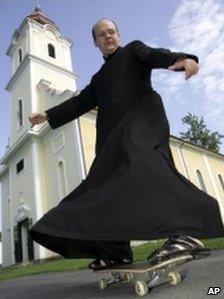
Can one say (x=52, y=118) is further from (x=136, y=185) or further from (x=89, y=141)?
(x=89, y=141)

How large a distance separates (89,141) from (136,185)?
17865mm

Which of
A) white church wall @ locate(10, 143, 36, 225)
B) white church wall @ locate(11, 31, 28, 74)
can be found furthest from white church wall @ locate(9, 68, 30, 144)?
white church wall @ locate(11, 31, 28, 74)

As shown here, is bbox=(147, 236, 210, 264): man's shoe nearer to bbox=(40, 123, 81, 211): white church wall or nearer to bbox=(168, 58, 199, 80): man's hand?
bbox=(168, 58, 199, 80): man's hand

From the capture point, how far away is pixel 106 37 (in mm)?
3270

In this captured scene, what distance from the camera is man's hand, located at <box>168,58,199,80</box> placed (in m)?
2.48

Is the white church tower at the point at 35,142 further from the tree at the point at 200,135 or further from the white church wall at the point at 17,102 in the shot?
the tree at the point at 200,135

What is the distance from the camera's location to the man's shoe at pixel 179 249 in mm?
2188

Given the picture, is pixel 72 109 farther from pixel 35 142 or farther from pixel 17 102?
pixel 17 102

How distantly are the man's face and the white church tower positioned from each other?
15650 millimetres

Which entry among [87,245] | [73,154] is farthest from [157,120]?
[73,154]

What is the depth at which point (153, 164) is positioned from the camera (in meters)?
2.51

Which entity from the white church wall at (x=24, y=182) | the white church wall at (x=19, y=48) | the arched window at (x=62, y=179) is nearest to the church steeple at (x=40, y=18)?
the white church wall at (x=19, y=48)

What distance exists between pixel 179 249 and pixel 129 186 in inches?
20.4

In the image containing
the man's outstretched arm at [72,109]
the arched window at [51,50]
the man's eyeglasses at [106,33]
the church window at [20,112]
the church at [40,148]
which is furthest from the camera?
the arched window at [51,50]
